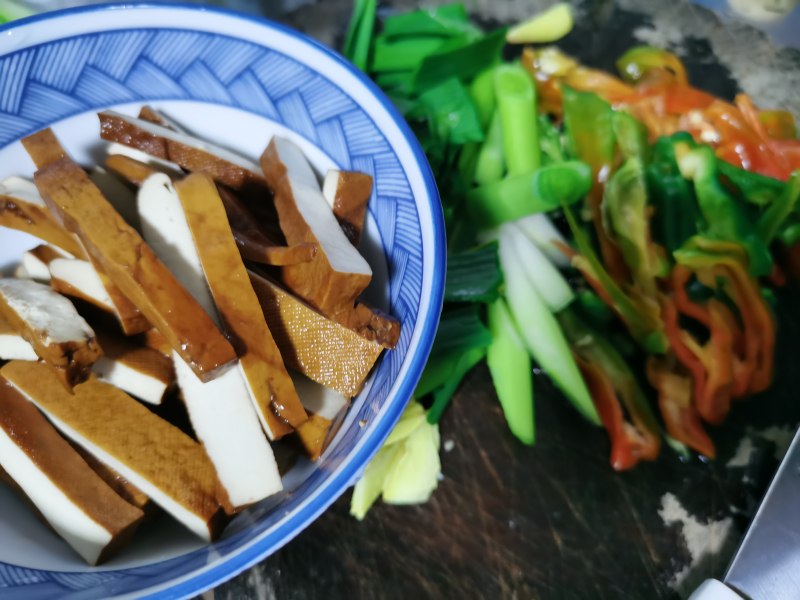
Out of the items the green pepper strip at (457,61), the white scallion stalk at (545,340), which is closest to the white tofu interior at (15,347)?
the white scallion stalk at (545,340)

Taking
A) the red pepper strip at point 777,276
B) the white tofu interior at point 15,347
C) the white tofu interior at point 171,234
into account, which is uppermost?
the white tofu interior at point 171,234

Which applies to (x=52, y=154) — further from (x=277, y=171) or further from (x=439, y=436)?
(x=439, y=436)

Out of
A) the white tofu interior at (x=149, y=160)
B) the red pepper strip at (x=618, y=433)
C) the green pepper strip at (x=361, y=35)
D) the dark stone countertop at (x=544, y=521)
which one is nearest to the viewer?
the white tofu interior at (x=149, y=160)

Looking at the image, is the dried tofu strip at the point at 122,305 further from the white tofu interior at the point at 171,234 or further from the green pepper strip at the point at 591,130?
the green pepper strip at the point at 591,130

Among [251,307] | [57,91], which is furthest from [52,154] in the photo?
[251,307]

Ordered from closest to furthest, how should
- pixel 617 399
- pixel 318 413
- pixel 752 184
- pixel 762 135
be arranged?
1. pixel 318 413
2. pixel 617 399
3. pixel 752 184
4. pixel 762 135

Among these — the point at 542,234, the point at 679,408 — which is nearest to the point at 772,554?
the point at 679,408

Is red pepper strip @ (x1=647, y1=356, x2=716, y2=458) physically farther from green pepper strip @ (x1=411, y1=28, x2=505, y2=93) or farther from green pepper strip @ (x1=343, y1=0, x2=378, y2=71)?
green pepper strip @ (x1=343, y1=0, x2=378, y2=71)

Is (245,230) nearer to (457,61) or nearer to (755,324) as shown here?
(457,61)

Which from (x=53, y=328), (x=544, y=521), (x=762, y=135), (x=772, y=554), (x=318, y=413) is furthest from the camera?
(x=762, y=135)
